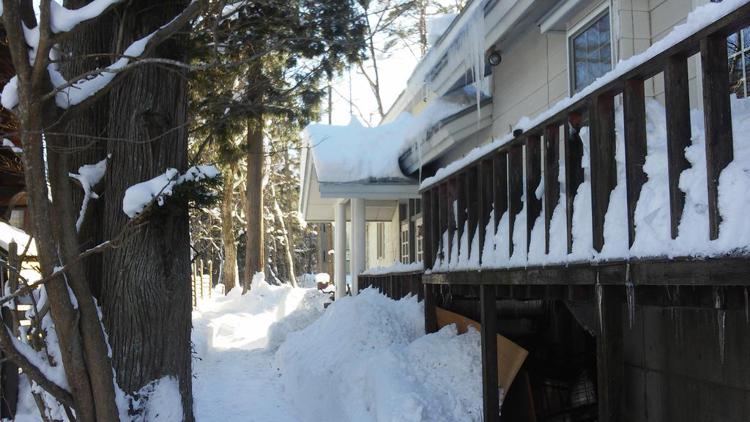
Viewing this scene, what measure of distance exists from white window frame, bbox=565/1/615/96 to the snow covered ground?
2.89 meters

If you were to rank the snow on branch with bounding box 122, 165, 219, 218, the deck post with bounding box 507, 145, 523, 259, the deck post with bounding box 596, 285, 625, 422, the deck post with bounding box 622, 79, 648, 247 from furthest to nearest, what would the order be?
the deck post with bounding box 507, 145, 523, 259 < the snow on branch with bounding box 122, 165, 219, 218 < the deck post with bounding box 596, 285, 625, 422 < the deck post with bounding box 622, 79, 648, 247

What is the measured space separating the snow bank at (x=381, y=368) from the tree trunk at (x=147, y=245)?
1.93m

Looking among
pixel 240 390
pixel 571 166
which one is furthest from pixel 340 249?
pixel 571 166

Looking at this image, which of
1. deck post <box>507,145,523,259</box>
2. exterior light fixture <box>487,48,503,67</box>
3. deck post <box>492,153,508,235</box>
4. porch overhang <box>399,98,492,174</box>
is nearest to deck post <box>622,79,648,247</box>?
deck post <box>507,145,523,259</box>

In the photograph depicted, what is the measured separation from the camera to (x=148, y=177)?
481 cm

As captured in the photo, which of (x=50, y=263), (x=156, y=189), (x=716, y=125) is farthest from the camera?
(x=156, y=189)

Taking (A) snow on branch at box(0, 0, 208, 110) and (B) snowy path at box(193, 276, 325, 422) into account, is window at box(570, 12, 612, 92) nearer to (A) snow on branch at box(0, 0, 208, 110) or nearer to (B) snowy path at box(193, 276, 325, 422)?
(A) snow on branch at box(0, 0, 208, 110)

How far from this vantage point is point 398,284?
9555 millimetres

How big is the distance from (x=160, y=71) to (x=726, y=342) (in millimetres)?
4362

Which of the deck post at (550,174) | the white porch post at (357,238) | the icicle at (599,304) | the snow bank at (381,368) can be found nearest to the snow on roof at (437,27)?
the white porch post at (357,238)

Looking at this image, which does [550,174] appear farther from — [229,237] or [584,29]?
[229,237]

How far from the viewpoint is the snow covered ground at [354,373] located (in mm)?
5719

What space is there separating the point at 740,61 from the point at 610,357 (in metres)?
2.56

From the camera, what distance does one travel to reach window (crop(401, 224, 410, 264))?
48.9ft
